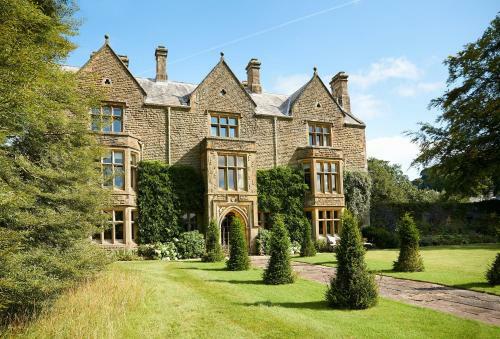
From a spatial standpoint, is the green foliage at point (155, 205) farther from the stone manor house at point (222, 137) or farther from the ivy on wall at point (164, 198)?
the stone manor house at point (222, 137)

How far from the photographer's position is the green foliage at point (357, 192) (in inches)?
1001

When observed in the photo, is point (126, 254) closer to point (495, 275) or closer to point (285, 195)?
point (285, 195)

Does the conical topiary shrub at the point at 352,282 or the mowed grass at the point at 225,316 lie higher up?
the conical topiary shrub at the point at 352,282

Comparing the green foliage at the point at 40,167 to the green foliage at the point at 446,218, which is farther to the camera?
the green foliage at the point at 446,218

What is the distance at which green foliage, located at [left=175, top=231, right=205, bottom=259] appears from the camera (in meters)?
20.3

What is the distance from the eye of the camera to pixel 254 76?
1091 inches

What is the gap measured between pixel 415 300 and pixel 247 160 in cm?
1460

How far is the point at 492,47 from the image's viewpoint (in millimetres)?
10742

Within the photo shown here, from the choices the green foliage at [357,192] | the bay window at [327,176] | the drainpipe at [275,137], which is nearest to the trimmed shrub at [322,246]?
the bay window at [327,176]

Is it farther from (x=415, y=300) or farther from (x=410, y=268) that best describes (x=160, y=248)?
(x=415, y=300)

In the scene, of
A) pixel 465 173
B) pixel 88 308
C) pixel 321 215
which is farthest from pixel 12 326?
pixel 321 215

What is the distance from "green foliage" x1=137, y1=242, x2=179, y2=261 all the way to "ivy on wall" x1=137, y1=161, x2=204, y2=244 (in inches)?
20.8

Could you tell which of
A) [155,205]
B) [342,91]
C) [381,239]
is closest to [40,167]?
[155,205]

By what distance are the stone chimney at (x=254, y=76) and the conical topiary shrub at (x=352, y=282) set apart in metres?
20.0
